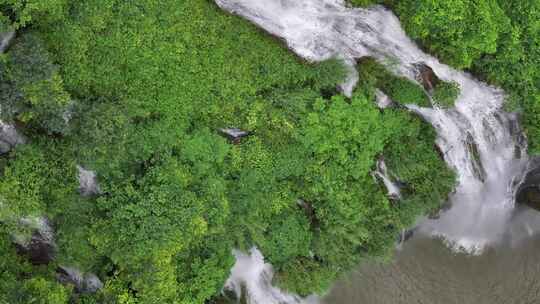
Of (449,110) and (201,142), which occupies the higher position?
(449,110)

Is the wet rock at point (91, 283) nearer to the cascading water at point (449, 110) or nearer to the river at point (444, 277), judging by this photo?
the river at point (444, 277)

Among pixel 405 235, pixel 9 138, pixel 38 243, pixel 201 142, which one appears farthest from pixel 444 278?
pixel 9 138

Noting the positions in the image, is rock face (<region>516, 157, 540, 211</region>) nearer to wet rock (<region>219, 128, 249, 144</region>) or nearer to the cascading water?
the cascading water

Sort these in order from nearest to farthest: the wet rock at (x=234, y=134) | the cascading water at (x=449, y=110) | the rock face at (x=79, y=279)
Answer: the cascading water at (x=449, y=110), the rock face at (x=79, y=279), the wet rock at (x=234, y=134)

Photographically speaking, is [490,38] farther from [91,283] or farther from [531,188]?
[91,283]

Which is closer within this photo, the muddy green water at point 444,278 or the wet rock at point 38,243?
the wet rock at point 38,243

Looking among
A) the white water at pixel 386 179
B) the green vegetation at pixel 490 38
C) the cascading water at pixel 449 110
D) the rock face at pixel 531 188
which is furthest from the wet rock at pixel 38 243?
the rock face at pixel 531 188

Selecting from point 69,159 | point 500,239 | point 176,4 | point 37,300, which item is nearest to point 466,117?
point 500,239
